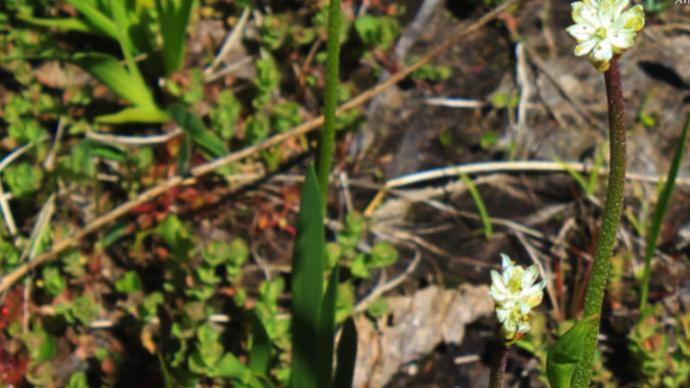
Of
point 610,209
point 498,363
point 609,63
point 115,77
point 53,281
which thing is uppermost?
point 609,63

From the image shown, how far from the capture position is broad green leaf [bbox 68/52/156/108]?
2650 mm

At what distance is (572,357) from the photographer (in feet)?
4.35

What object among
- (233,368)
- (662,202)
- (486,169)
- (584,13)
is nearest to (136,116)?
(486,169)

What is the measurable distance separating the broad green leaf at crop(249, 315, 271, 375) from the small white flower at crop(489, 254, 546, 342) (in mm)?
650

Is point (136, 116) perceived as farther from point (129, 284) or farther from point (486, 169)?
point (486, 169)

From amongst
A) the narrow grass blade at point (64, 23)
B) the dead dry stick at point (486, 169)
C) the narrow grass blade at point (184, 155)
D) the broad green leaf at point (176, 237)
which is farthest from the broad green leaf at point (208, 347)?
the narrow grass blade at point (64, 23)

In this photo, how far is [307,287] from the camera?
180 centimetres

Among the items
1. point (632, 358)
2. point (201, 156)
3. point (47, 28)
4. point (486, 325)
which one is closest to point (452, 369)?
point (486, 325)

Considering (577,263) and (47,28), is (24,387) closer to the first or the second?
(47,28)

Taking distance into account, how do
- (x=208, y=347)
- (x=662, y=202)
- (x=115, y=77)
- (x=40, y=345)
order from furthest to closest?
(x=115, y=77)
(x=40, y=345)
(x=208, y=347)
(x=662, y=202)

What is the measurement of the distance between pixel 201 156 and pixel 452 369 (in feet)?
3.45

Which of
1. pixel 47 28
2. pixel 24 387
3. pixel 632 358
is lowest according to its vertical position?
pixel 632 358

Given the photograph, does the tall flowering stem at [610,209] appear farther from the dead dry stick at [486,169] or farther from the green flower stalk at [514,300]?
the dead dry stick at [486,169]

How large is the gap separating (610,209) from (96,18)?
6.50 feet
